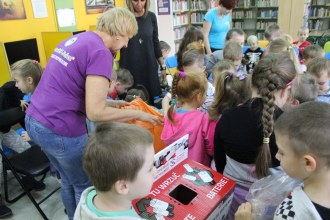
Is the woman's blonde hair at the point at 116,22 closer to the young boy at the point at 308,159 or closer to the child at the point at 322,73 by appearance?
the young boy at the point at 308,159

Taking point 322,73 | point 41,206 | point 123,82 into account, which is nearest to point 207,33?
point 123,82

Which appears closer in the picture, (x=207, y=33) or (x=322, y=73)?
(x=322, y=73)

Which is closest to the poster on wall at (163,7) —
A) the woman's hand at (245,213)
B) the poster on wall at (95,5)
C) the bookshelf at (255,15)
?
the poster on wall at (95,5)

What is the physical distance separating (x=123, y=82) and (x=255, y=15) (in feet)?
17.7

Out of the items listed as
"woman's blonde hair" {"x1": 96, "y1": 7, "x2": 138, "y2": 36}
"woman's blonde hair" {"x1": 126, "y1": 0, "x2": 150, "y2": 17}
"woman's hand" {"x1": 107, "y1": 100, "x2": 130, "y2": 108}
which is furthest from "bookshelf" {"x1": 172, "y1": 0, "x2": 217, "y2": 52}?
"woman's blonde hair" {"x1": 96, "y1": 7, "x2": 138, "y2": 36}

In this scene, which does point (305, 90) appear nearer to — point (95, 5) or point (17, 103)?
point (17, 103)

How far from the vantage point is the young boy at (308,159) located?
78cm

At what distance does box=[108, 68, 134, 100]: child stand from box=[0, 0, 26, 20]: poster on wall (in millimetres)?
1859

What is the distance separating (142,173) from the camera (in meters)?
0.89

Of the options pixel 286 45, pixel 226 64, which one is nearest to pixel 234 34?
pixel 286 45

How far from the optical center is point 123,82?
248cm

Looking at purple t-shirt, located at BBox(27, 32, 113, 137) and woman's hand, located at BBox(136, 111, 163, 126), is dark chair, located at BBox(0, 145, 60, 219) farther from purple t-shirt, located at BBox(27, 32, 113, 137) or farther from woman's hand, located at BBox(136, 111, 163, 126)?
woman's hand, located at BBox(136, 111, 163, 126)

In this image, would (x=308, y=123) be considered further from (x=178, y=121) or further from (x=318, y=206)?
(x=178, y=121)

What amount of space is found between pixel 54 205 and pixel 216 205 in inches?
63.8
